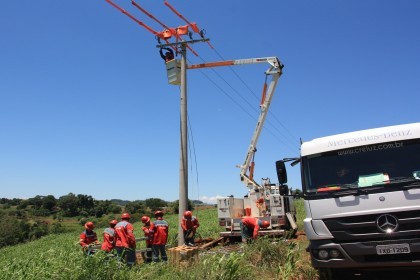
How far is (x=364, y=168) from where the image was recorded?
261 inches

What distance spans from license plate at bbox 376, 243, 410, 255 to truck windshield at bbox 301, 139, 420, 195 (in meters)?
0.85

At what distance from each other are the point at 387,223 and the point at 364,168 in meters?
1.00

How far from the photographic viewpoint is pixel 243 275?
6895mm

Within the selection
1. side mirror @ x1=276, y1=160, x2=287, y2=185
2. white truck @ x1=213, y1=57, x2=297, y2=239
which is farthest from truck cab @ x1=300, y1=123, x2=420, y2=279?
white truck @ x1=213, y1=57, x2=297, y2=239

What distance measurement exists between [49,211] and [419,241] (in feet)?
382

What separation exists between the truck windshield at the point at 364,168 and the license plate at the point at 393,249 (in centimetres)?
85

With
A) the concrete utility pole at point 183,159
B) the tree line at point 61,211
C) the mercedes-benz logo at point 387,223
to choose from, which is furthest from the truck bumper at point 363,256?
the tree line at point 61,211

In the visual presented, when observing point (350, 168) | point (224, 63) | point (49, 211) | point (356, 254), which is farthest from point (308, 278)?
point (49, 211)

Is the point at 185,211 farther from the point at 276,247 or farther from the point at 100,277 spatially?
the point at 100,277

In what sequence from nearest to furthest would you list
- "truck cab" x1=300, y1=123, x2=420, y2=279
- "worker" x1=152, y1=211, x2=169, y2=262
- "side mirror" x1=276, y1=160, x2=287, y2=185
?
"truck cab" x1=300, y1=123, x2=420, y2=279 < "side mirror" x1=276, y1=160, x2=287, y2=185 < "worker" x1=152, y1=211, x2=169, y2=262

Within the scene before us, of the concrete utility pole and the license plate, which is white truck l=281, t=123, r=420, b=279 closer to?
the license plate

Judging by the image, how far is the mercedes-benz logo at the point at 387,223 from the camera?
235 inches

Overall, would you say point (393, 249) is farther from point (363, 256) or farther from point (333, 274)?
point (333, 274)

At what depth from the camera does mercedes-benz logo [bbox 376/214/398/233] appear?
5.97 metres
